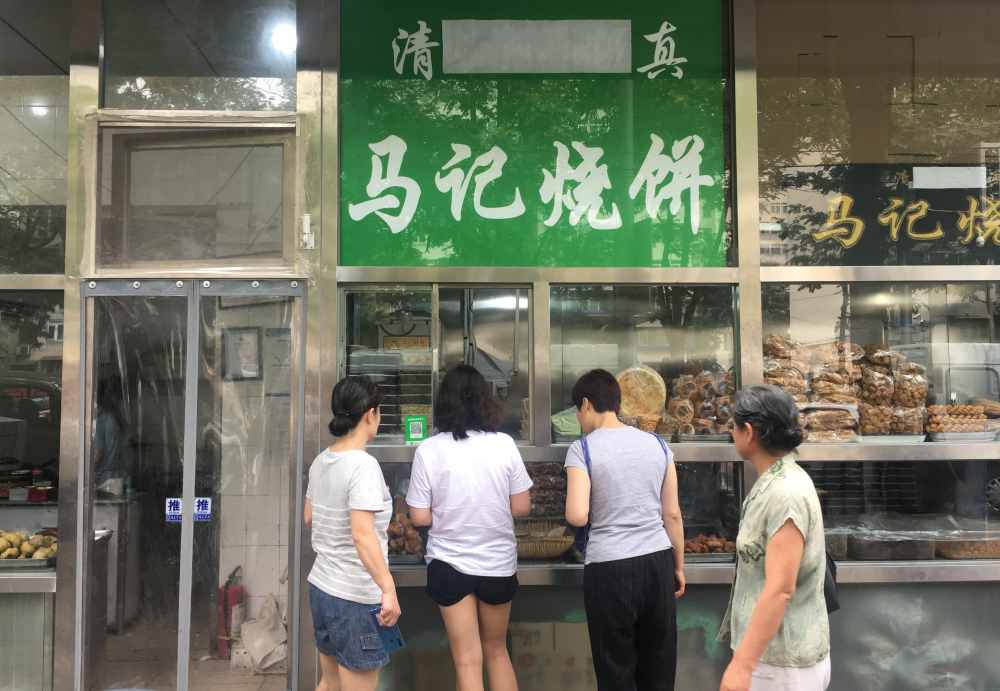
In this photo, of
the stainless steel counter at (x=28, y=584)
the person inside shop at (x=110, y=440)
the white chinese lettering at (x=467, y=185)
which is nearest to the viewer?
the stainless steel counter at (x=28, y=584)

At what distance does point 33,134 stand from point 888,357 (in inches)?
193

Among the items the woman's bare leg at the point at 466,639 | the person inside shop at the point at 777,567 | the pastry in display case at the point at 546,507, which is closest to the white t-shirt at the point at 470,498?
the woman's bare leg at the point at 466,639

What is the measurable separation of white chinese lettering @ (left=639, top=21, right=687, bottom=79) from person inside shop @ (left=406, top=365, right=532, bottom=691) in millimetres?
2074

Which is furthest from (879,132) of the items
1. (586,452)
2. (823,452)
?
(586,452)

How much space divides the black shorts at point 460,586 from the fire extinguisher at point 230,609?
127 centimetres

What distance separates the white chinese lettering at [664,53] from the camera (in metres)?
4.24

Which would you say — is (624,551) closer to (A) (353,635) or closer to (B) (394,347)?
(A) (353,635)

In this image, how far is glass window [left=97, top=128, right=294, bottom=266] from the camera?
408 cm

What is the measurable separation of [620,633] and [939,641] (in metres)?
2.03

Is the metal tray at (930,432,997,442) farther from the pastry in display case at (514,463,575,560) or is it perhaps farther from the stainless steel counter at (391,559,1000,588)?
the pastry in display case at (514,463,575,560)

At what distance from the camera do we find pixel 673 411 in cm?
425

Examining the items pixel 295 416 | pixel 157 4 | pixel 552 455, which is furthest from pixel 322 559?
pixel 157 4

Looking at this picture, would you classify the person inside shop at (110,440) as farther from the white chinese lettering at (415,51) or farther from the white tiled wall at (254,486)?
the white chinese lettering at (415,51)

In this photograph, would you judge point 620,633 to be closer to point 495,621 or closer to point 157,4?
point 495,621
